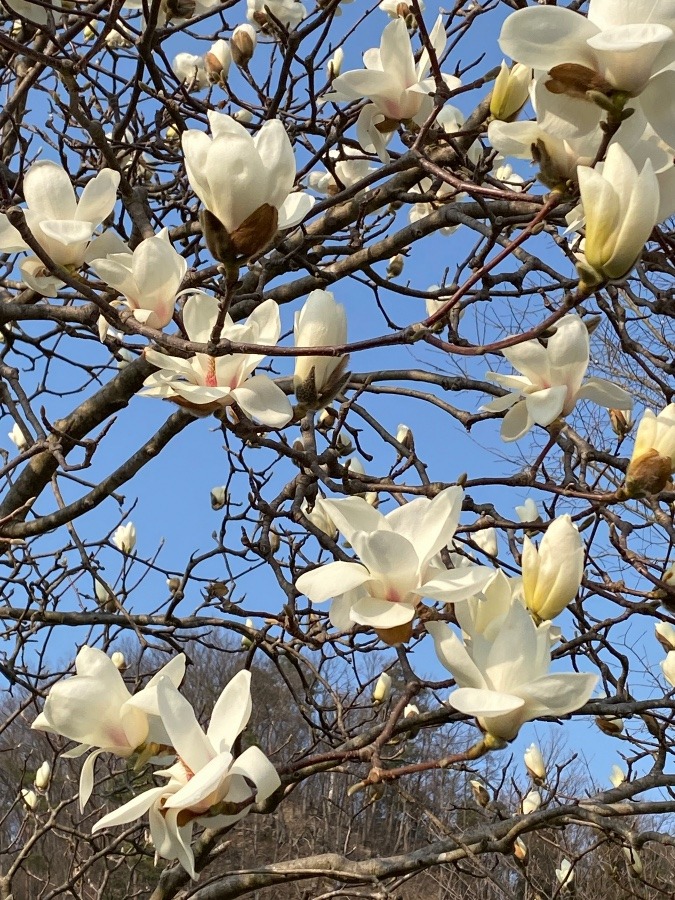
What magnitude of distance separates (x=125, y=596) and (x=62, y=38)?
182cm

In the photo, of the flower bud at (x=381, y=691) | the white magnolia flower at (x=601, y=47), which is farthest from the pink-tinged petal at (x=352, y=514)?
the flower bud at (x=381, y=691)

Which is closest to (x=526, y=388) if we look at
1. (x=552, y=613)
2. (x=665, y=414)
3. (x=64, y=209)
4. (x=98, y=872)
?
(x=665, y=414)

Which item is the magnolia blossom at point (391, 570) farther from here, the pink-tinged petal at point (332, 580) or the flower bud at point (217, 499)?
the flower bud at point (217, 499)

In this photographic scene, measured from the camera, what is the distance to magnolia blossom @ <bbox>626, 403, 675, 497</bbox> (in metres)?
1.02

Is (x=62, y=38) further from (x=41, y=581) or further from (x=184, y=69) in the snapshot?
(x=41, y=581)

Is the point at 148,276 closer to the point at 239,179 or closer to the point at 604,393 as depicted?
the point at 239,179

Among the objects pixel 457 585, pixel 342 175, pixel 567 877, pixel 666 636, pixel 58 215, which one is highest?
pixel 342 175

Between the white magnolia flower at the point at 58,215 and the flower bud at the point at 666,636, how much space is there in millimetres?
1535

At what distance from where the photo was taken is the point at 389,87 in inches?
46.6

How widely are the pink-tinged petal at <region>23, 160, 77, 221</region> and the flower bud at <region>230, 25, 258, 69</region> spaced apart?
1297 millimetres

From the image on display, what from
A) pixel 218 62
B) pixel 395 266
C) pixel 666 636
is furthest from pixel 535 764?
pixel 218 62

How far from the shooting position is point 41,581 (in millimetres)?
2416

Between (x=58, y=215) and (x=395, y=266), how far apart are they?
1.56 metres

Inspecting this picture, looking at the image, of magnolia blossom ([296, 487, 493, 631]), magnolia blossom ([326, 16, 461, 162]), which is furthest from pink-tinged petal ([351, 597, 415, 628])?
magnolia blossom ([326, 16, 461, 162])
